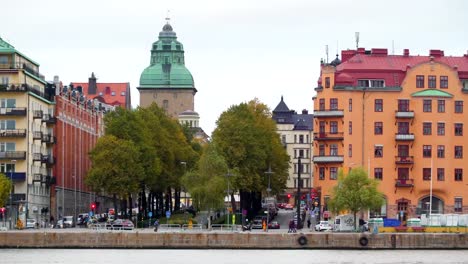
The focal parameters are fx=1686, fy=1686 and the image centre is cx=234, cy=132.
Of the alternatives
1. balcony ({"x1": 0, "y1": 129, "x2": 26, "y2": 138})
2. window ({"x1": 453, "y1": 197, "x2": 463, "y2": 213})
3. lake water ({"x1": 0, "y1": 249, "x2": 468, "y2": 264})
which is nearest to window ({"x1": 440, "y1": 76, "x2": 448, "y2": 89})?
window ({"x1": 453, "y1": 197, "x2": 463, "y2": 213})

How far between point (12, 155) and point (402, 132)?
43678 mm

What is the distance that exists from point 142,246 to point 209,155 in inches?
1518

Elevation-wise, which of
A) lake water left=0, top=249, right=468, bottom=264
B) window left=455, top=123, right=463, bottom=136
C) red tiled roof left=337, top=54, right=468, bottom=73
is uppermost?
red tiled roof left=337, top=54, right=468, bottom=73

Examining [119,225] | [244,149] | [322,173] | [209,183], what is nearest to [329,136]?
[322,173]

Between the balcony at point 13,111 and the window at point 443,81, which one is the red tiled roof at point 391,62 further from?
the balcony at point 13,111

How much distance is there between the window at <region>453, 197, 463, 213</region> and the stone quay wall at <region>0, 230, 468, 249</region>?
136ft

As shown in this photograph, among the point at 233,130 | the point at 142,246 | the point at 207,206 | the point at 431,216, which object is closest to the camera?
the point at 142,246

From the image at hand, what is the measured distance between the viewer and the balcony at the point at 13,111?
18888cm

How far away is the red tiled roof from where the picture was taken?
187500mm

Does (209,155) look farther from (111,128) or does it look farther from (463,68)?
(463,68)

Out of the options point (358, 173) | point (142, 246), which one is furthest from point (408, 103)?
point (142, 246)

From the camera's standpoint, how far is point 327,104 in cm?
18725

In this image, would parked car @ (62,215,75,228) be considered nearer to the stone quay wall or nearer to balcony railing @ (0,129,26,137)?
balcony railing @ (0,129,26,137)

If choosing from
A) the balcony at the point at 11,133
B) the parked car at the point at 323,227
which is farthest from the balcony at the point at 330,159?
the balcony at the point at 11,133
